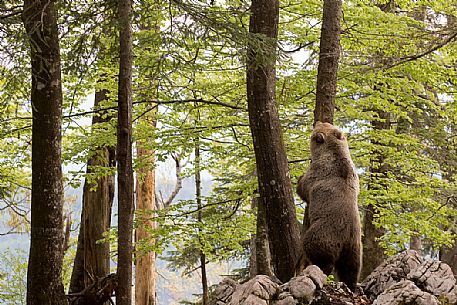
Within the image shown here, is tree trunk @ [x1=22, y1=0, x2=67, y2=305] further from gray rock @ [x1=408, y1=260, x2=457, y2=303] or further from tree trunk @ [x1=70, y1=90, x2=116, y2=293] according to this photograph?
tree trunk @ [x1=70, y1=90, x2=116, y2=293]

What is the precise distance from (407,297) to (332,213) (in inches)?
47.2

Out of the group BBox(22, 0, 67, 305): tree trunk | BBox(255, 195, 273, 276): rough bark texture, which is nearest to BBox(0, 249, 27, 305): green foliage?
BBox(255, 195, 273, 276): rough bark texture

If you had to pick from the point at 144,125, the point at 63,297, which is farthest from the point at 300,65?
the point at 63,297

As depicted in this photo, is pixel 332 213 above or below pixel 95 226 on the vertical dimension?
above

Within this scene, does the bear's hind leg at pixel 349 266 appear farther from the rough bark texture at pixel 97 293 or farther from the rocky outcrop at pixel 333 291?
the rough bark texture at pixel 97 293

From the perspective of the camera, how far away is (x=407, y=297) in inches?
162

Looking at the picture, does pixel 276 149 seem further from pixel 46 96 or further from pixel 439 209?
pixel 439 209

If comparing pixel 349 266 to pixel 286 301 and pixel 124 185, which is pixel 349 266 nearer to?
pixel 286 301

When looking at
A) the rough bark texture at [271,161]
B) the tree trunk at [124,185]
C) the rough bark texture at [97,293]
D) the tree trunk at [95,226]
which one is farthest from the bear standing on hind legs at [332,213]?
the tree trunk at [95,226]

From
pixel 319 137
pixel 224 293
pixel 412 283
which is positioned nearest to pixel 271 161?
pixel 319 137

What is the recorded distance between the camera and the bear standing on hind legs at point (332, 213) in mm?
5039

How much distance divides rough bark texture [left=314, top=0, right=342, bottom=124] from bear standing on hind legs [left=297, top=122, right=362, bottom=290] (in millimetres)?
432

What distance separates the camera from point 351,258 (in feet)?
17.1

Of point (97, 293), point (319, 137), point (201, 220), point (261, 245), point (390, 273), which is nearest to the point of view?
point (390, 273)
